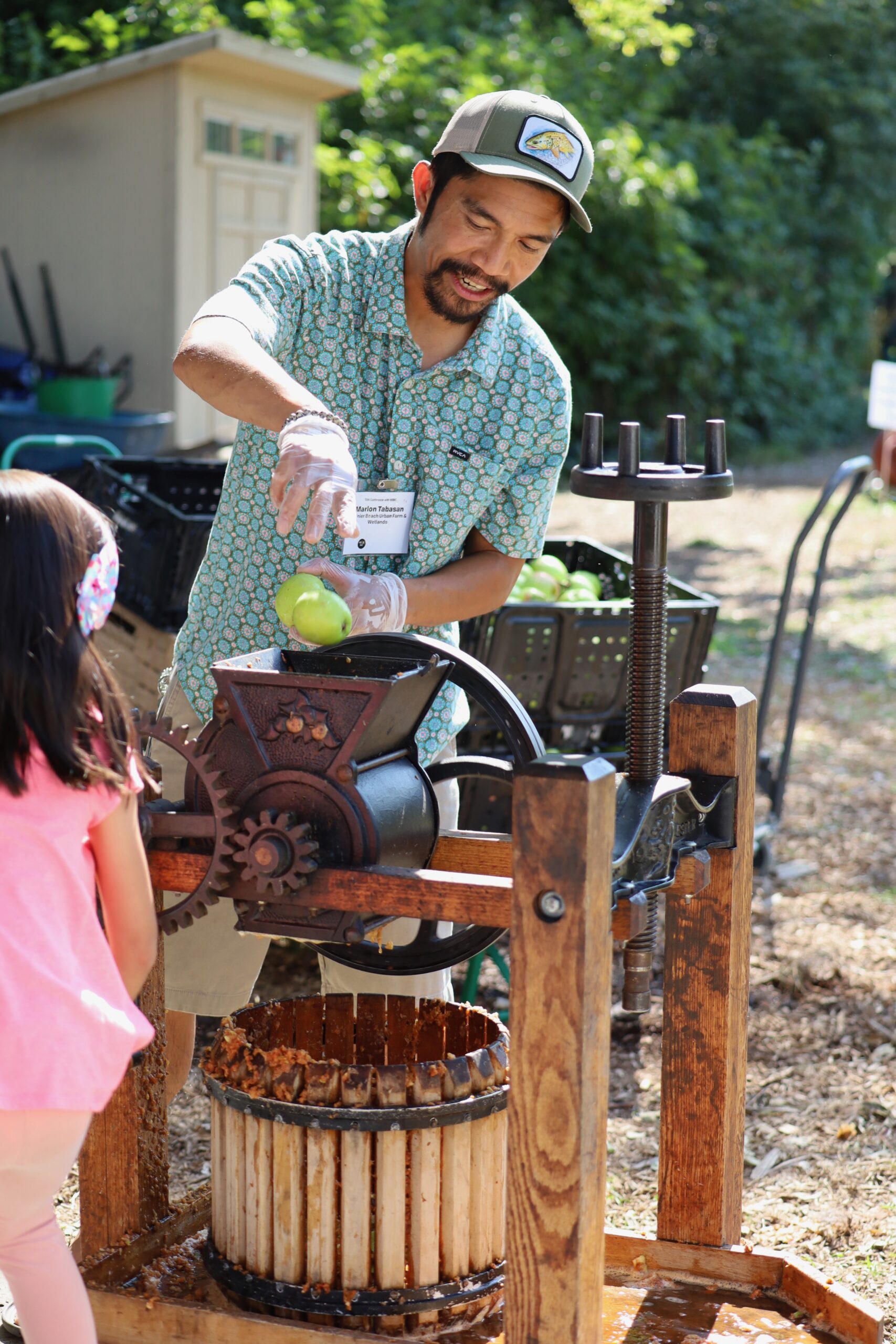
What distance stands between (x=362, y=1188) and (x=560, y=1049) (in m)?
0.42

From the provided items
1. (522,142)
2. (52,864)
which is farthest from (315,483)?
(522,142)

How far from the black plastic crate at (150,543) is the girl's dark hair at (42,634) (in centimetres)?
201

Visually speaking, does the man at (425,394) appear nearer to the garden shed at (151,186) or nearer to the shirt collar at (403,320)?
the shirt collar at (403,320)

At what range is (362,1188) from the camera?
6.21 ft

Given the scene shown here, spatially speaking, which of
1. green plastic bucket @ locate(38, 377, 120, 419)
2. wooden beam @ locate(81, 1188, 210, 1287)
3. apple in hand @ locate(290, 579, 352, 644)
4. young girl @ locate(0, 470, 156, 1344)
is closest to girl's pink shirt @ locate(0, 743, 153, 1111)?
young girl @ locate(0, 470, 156, 1344)

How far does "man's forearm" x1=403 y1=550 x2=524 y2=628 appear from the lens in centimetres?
224

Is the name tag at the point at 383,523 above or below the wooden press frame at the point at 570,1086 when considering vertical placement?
above

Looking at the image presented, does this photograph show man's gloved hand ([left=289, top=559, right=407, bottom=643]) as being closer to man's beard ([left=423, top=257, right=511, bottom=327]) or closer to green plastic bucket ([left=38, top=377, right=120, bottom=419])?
man's beard ([left=423, top=257, right=511, bottom=327])

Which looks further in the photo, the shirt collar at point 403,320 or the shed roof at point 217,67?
the shed roof at point 217,67

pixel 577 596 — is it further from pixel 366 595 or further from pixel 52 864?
pixel 52 864

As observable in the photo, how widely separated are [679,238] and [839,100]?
514cm

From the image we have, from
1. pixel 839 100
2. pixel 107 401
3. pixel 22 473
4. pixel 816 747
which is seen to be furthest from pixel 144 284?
pixel 839 100

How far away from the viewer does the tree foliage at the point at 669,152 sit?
37.1 ft

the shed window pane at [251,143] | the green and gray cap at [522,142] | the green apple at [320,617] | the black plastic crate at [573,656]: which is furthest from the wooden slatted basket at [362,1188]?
the shed window pane at [251,143]
